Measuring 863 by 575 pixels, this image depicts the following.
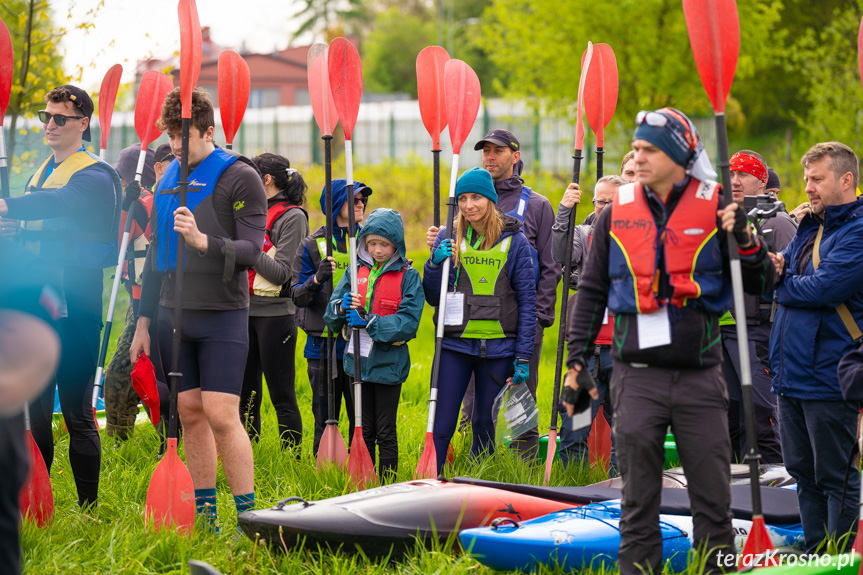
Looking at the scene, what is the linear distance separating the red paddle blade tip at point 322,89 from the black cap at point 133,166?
4.62ft

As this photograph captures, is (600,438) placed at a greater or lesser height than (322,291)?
lesser

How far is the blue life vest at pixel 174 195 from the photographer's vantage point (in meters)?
3.97

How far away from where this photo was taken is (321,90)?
542cm

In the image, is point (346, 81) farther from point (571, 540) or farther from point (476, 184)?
point (571, 540)

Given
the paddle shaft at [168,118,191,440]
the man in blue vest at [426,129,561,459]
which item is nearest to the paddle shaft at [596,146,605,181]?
the man in blue vest at [426,129,561,459]

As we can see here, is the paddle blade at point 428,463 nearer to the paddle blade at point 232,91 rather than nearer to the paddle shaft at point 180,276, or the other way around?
the paddle shaft at point 180,276

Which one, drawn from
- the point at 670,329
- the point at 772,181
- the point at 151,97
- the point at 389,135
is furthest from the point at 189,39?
the point at 389,135

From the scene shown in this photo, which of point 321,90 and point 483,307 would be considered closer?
point 483,307

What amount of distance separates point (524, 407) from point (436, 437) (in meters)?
0.51

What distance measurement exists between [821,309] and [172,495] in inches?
114

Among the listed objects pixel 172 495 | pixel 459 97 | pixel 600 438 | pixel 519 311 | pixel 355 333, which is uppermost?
pixel 459 97

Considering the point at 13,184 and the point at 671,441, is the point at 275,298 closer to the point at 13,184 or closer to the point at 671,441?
the point at 671,441

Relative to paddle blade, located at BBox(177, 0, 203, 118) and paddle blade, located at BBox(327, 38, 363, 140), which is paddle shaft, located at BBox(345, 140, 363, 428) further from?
paddle blade, located at BBox(177, 0, 203, 118)

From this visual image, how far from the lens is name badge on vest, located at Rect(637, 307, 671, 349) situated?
121 inches
